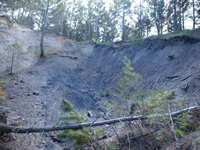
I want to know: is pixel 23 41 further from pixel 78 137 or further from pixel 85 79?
pixel 78 137

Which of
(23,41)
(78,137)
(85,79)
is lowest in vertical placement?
(78,137)

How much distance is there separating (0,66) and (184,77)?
14.9 meters

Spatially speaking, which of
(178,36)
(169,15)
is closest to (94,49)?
(178,36)

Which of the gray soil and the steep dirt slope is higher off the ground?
the steep dirt slope

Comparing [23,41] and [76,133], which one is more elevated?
[23,41]

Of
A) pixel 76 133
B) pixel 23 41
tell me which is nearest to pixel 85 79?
pixel 23 41

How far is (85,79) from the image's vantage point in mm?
16062

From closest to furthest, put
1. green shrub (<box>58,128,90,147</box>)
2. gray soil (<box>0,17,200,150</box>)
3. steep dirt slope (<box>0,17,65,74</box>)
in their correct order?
green shrub (<box>58,128,90,147</box>) < gray soil (<box>0,17,200,150</box>) < steep dirt slope (<box>0,17,65,74</box>)

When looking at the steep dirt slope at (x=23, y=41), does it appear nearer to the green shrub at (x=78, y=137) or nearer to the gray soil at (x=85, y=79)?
the gray soil at (x=85, y=79)

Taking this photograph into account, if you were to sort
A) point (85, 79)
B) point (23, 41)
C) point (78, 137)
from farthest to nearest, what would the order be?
point (23, 41) < point (85, 79) < point (78, 137)

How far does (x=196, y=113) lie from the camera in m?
4.91

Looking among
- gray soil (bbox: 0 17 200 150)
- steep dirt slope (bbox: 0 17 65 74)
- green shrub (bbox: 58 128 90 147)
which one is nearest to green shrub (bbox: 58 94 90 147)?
green shrub (bbox: 58 128 90 147)

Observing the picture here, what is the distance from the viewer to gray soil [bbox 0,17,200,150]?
7906 mm

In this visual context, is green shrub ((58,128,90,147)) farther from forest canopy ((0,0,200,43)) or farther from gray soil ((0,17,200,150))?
forest canopy ((0,0,200,43))
